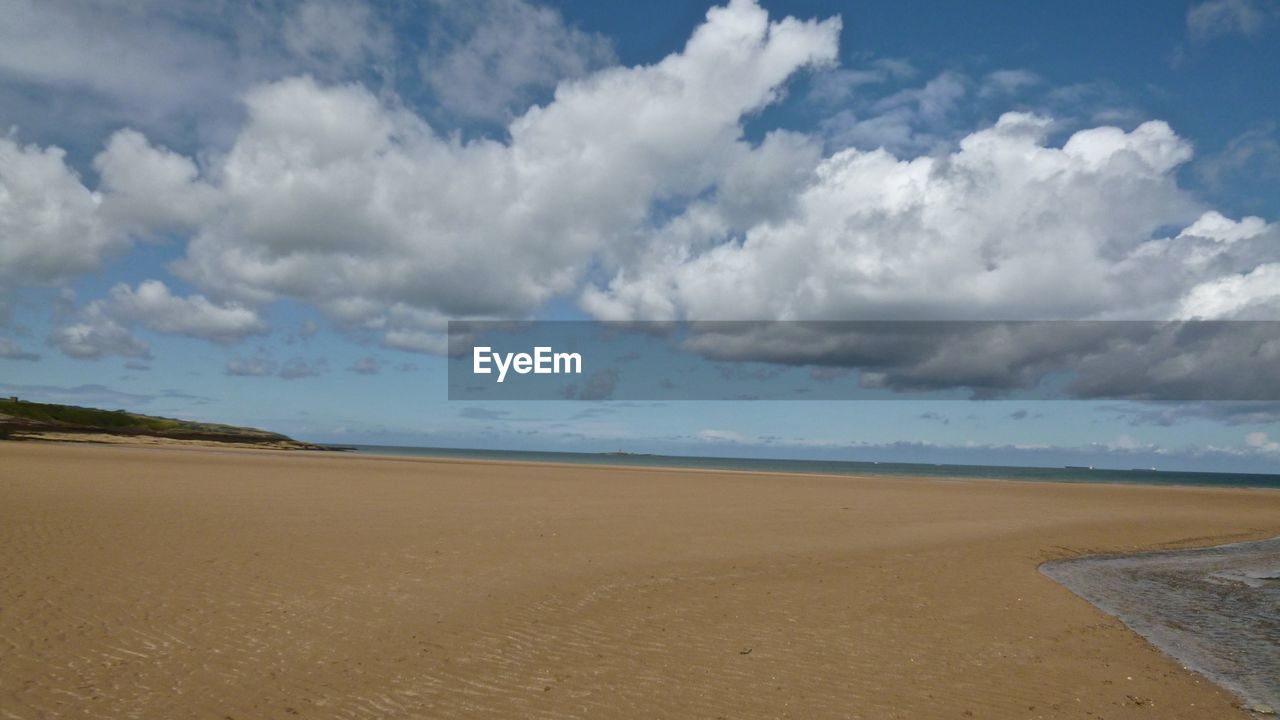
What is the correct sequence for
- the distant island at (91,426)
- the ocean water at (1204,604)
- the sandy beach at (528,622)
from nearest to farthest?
the sandy beach at (528,622), the ocean water at (1204,604), the distant island at (91,426)

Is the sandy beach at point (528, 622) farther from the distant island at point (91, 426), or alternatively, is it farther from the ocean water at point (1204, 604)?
the distant island at point (91, 426)

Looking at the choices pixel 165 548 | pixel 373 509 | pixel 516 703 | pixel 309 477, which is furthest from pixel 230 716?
pixel 309 477

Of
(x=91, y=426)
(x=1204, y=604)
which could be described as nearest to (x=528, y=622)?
(x=1204, y=604)

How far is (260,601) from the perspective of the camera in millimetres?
10875

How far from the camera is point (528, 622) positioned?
10.6 metres

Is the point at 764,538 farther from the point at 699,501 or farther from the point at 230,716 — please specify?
the point at 230,716

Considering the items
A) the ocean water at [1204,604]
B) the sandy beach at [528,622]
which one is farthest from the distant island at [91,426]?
the ocean water at [1204,604]

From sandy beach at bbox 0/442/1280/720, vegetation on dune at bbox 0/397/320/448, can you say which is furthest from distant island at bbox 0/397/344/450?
sandy beach at bbox 0/442/1280/720

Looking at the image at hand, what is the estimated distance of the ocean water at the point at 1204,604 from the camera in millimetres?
10258

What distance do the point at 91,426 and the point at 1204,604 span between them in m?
127

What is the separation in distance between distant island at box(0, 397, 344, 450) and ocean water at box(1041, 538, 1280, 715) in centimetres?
9188

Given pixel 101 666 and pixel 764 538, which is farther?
pixel 764 538

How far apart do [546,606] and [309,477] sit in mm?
30414

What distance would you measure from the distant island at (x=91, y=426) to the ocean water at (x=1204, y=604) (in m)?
91.9
